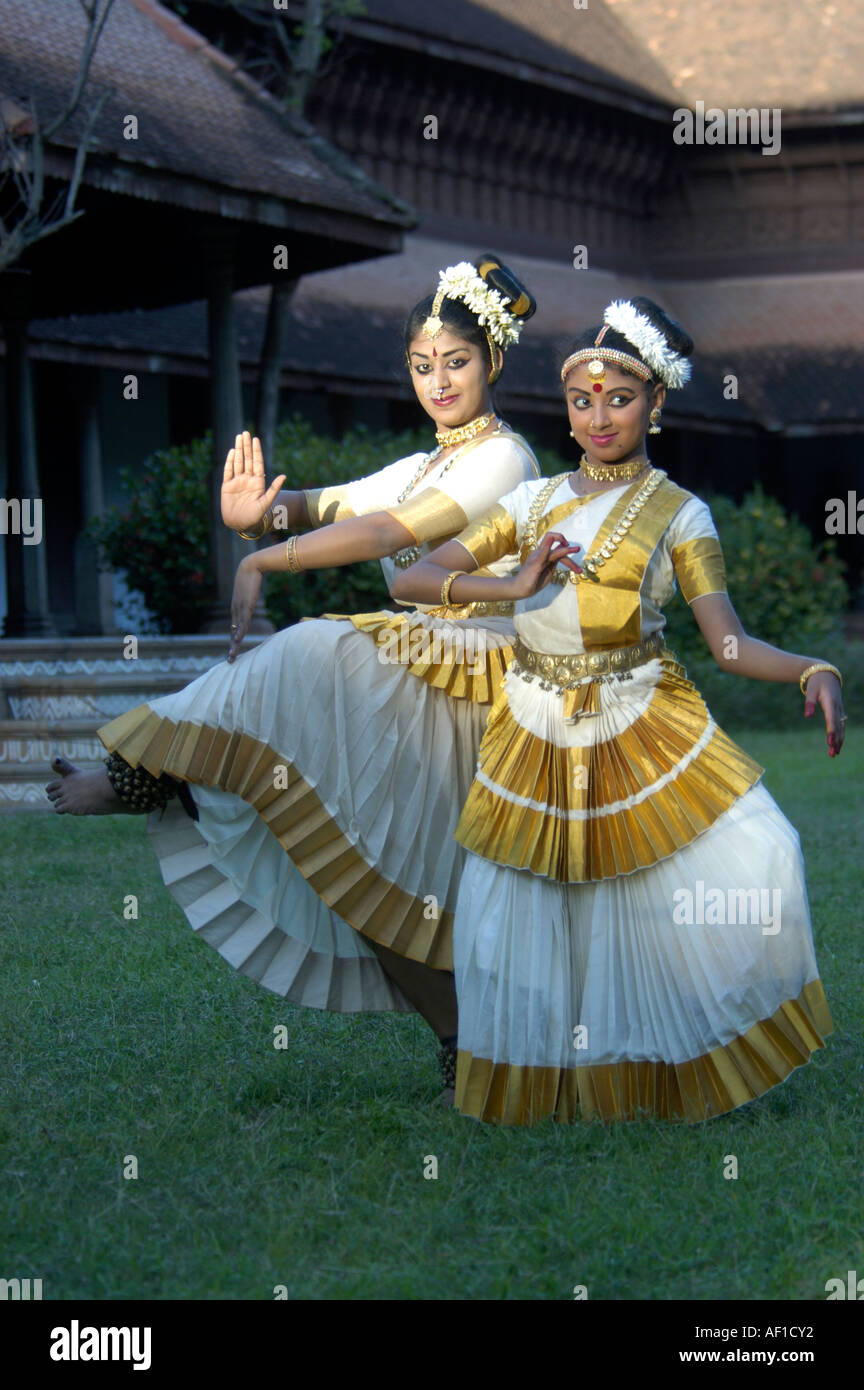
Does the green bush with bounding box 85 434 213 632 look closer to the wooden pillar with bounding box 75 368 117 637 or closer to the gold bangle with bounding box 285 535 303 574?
the wooden pillar with bounding box 75 368 117 637

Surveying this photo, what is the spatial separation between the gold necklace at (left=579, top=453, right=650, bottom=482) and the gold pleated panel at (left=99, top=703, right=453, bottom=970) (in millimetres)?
948

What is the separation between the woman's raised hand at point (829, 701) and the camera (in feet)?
10.8

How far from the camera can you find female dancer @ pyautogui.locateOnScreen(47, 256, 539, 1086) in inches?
143

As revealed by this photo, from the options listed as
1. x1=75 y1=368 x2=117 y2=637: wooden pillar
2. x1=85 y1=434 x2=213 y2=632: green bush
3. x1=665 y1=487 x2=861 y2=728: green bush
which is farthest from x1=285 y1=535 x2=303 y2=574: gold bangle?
x1=665 y1=487 x2=861 y2=728: green bush

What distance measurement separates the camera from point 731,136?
20047mm

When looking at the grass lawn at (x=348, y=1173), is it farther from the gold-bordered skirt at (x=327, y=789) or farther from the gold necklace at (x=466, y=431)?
the gold necklace at (x=466, y=431)

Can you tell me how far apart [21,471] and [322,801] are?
28.7ft

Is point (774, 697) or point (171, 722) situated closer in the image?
point (171, 722)

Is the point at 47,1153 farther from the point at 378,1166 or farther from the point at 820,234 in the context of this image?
the point at 820,234

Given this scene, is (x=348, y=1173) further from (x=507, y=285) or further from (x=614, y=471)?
(x=507, y=285)
